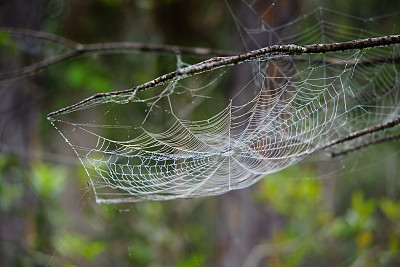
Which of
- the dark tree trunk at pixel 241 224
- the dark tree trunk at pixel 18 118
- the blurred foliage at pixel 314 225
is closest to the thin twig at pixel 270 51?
the blurred foliage at pixel 314 225

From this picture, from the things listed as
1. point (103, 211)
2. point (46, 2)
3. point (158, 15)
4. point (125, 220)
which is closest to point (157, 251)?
point (125, 220)

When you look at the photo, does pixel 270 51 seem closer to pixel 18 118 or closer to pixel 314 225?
pixel 314 225

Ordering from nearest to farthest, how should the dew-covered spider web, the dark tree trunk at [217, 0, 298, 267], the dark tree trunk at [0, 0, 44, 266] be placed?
the dew-covered spider web < the dark tree trunk at [0, 0, 44, 266] < the dark tree trunk at [217, 0, 298, 267]

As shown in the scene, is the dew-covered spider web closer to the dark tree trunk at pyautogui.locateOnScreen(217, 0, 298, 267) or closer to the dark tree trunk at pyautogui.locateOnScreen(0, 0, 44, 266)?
the dark tree trunk at pyautogui.locateOnScreen(217, 0, 298, 267)

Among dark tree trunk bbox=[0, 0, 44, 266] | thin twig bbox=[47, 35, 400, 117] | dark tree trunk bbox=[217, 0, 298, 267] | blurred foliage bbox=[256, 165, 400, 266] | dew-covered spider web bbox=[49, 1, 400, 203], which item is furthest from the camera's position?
dark tree trunk bbox=[217, 0, 298, 267]

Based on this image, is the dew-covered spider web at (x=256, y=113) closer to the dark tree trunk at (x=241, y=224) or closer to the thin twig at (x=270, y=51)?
the dark tree trunk at (x=241, y=224)

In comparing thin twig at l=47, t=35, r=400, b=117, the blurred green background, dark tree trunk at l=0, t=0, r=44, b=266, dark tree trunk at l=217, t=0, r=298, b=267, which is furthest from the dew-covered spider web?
thin twig at l=47, t=35, r=400, b=117
